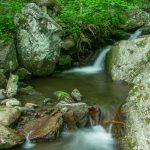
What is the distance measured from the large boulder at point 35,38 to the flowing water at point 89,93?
0.61m

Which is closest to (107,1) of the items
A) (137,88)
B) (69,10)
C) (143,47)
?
(69,10)

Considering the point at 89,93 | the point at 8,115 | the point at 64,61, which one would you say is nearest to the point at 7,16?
the point at 64,61

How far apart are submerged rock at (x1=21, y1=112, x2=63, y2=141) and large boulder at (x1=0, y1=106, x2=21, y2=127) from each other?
28 centimetres

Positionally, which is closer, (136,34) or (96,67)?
(96,67)

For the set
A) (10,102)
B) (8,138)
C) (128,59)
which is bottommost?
(8,138)

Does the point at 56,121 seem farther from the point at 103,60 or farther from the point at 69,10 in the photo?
the point at 69,10

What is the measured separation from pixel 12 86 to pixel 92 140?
9.41 feet

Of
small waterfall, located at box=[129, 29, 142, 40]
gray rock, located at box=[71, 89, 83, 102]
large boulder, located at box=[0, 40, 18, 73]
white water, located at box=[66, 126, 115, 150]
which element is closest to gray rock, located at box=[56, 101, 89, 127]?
white water, located at box=[66, 126, 115, 150]

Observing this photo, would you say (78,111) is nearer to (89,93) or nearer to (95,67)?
(89,93)

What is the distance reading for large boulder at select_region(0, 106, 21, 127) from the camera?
24.4ft

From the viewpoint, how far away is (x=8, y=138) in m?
6.97

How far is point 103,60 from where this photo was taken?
474 inches

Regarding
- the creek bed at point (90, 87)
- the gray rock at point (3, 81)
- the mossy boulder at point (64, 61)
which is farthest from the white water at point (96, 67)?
the gray rock at point (3, 81)

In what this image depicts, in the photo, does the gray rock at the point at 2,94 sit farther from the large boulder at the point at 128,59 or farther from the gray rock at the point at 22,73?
the large boulder at the point at 128,59
